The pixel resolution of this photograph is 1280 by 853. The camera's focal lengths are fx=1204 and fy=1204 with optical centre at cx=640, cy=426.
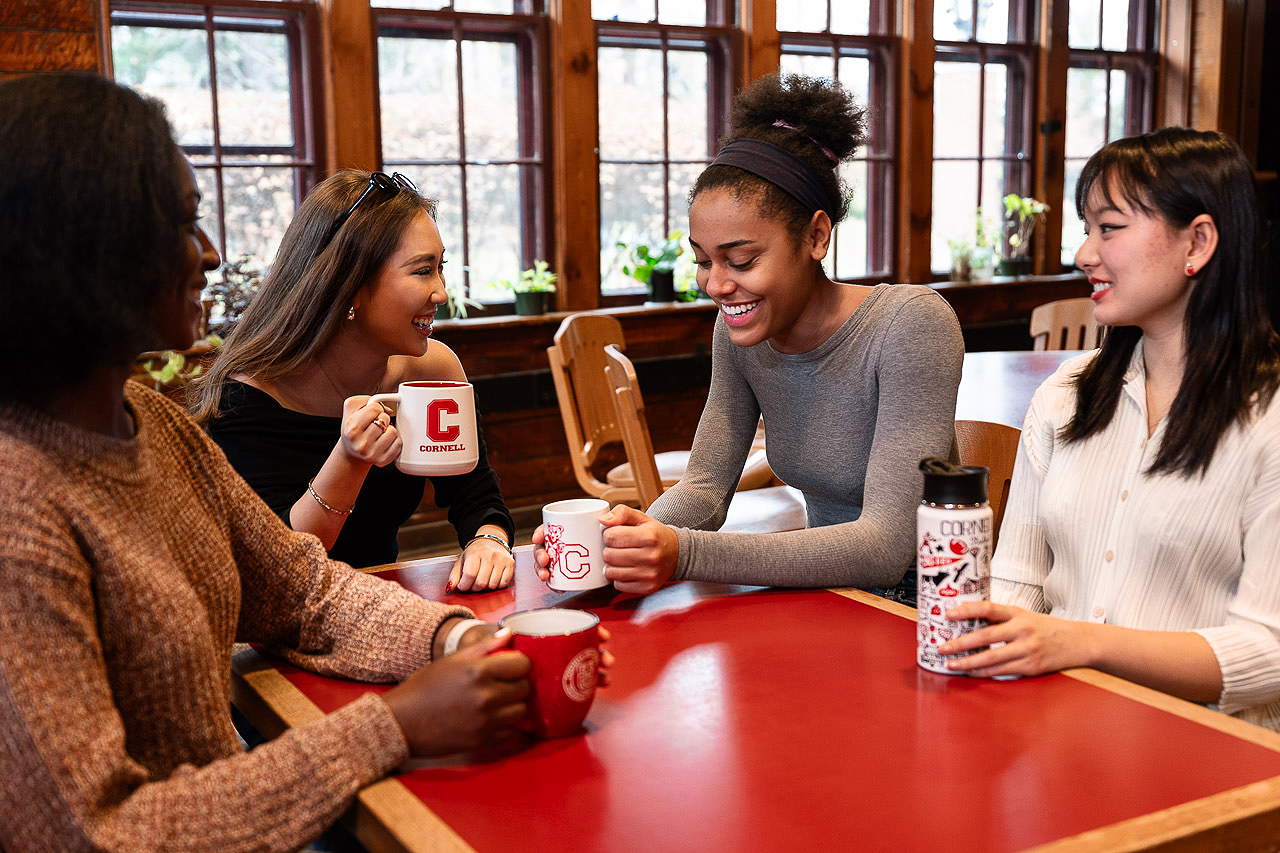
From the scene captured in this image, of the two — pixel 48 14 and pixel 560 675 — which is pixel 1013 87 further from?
pixel 560 675

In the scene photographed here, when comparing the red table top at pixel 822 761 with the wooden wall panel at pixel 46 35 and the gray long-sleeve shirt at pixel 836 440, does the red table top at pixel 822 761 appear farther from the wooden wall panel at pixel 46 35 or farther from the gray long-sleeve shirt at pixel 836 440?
the wooden wall panel at pixel 46 35

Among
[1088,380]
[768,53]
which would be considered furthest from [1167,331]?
[768,53]

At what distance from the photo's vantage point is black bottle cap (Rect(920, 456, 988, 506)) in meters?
1.08

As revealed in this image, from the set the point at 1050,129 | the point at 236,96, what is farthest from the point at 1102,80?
the point at 236,96

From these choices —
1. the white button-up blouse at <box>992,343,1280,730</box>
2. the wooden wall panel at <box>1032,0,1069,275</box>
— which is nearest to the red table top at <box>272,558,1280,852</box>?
the white button-up blouse at <box>992,343,1280,730</box>

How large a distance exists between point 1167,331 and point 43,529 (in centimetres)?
122

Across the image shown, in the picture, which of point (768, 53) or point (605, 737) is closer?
point (605, 737)

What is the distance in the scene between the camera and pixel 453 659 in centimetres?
103

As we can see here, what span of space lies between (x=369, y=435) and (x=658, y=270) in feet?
11.1

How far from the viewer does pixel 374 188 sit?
1.96 m

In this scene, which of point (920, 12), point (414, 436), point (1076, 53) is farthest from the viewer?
point (1076, 53)

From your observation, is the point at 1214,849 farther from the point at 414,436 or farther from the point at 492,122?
the point at 492,122

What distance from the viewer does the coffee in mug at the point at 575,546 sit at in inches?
55.3

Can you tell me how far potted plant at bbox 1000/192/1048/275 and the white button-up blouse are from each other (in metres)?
4.70
